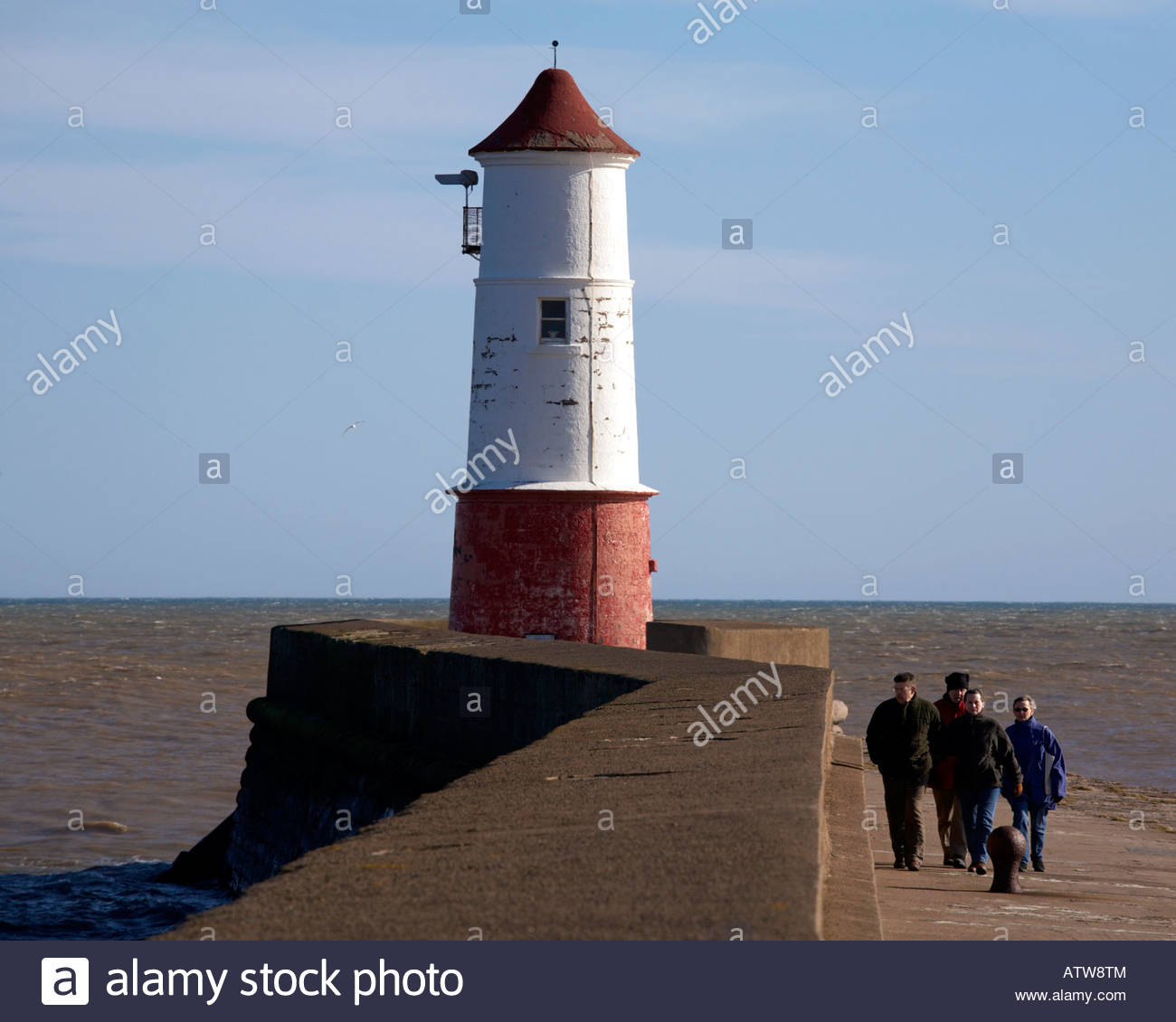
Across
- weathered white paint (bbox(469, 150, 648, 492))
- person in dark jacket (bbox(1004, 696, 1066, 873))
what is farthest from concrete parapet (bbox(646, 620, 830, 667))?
person in dark jacket (bbox(1004, 696, 1066, 873))

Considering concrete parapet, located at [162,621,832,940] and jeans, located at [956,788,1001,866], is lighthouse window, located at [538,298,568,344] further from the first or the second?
jeans, located at [956,788,1001,866]

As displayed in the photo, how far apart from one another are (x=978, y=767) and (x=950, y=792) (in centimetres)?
81

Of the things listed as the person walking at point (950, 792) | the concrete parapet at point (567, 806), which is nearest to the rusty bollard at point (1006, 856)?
the person walking at point (950, 792)

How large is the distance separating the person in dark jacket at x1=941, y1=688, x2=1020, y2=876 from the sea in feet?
23.5

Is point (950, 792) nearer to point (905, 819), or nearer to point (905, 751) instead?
point (905, 819)

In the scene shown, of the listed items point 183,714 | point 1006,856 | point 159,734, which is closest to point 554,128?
point 1006,856

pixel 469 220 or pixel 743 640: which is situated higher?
pixel 469 220

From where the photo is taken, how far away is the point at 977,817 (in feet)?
36.8

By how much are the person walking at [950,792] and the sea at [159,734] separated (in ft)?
22.5

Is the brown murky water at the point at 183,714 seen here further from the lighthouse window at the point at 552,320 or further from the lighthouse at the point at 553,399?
the lighthouse window at the point at 552,320

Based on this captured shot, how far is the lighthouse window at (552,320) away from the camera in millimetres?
17625

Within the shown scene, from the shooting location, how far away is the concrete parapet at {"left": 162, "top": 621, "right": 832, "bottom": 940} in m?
5.19

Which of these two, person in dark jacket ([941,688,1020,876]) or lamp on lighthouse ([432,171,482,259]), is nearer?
person in dark jacket ([941,688,1020,876])
